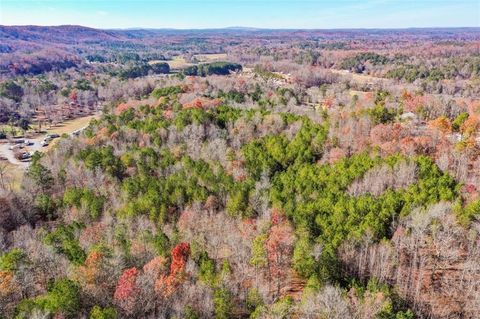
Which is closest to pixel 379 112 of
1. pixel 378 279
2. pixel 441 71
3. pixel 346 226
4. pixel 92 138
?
pixel 346 226

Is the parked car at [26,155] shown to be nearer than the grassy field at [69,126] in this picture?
Yes

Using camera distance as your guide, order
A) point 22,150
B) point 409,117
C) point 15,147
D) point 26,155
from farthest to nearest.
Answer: point 15,147
point 22,150
point 26,155
point 409,117

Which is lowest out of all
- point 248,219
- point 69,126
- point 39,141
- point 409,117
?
point 39,141

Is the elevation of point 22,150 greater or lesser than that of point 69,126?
lesser

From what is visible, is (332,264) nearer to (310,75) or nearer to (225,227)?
(225,227)

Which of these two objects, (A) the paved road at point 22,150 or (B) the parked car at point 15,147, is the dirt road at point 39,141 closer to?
(A) the paved road at point 22,150

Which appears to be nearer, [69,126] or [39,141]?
[39,141]

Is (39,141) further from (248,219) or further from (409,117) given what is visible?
(409,117)

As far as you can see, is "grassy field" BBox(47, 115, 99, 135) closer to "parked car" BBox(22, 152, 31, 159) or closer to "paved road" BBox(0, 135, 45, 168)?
"paved road" BBox(0, 135, 45, 168)

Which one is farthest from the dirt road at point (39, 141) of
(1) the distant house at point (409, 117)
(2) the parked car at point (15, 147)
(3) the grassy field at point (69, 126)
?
(1) the distant house at point (409, 117)

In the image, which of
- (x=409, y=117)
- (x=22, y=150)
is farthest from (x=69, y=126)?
(x=409, y=117)

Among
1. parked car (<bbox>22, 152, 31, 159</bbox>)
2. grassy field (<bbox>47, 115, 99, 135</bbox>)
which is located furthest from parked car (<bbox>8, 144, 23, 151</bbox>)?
grassy field (<bbox>47, 115, 99, 135</bbox>)
